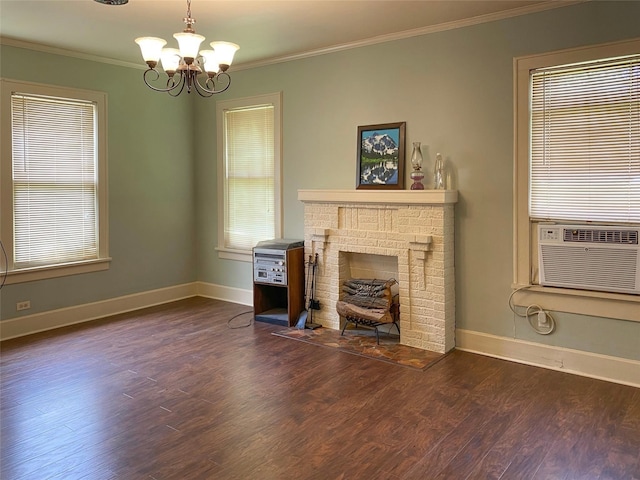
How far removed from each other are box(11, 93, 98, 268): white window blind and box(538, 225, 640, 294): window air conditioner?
4.32 m

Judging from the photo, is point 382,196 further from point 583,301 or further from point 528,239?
point 583,301

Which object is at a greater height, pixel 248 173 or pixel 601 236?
pixel 248 173

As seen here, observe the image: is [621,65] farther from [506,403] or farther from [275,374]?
[275,374]

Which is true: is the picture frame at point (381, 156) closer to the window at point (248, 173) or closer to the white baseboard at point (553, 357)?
the window at point (248, 173)

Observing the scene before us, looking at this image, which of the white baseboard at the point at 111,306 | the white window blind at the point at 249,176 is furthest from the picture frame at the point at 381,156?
the white baseboard at the point at 111,306

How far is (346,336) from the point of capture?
4.59 meters

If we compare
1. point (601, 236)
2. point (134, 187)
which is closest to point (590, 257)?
point (601, 236)

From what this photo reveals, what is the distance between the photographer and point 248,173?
19.1ft

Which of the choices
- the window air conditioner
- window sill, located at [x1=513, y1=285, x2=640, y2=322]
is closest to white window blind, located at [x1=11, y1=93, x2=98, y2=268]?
window sill, located at [x1=513, y1=285, x2=640, y2=322]

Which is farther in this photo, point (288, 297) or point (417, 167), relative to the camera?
point (288, 297)

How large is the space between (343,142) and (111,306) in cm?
303

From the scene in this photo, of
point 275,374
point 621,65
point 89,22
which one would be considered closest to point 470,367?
point 275,374

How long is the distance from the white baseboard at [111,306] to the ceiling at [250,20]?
2.55 m

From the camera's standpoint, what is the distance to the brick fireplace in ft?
13.7
